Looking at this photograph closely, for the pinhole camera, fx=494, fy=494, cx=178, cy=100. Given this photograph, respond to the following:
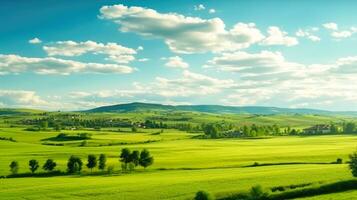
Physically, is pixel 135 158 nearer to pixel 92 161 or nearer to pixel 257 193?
pixel 92 161

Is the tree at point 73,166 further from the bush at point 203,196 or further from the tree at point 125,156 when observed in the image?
the bush at point 203,196

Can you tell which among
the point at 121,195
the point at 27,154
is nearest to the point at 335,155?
the point at 121,195

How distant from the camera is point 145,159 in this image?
126m

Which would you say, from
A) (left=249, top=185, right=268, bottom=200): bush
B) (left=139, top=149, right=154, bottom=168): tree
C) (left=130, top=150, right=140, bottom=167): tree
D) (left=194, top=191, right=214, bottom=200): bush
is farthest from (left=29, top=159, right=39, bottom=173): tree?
(left=249, top=185, right=268, bottom=200): bush

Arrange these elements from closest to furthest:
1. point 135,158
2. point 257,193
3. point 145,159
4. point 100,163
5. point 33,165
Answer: point 257,193 < point 145,159 < point 33,165 < point 100,163 < point 135,158

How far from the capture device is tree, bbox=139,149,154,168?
125319 millimetres

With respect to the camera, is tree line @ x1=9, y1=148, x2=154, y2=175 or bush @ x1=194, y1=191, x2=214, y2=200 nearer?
bush @ x1=194, y1=191, x2=214, y2=200

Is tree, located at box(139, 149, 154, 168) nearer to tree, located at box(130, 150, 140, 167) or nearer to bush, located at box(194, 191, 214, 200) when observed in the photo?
tree, located at box(130, 150, 140, 167)

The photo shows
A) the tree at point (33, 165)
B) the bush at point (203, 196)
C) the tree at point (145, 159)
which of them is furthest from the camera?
the tree at point (33, 165)

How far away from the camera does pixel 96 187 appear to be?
90.9m

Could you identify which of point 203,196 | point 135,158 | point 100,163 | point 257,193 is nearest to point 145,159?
point 135,158

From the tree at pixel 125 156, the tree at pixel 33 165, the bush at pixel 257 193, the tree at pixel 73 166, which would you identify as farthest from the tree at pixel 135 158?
the bush at pixel 257 193

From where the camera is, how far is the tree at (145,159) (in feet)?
411

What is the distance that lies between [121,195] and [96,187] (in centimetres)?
1243
